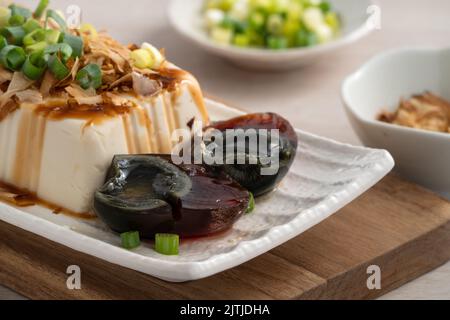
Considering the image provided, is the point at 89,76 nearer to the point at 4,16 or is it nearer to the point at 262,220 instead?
the point at 4,16

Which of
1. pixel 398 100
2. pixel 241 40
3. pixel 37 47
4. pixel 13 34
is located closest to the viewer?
Answer: pixel 37 47

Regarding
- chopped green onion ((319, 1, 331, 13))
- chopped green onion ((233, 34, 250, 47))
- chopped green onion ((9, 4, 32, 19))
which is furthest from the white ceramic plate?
chopped green onion ((319, 1, 331, 13))

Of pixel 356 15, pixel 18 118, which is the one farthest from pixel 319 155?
pixel 356 15

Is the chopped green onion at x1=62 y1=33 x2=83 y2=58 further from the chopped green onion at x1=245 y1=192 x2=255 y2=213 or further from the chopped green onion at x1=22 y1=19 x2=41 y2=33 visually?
the chopped green onion at x1=245 y1=192 x2=255 y2=213

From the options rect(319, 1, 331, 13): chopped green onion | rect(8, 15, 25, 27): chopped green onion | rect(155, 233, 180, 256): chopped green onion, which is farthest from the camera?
rect(319, 1, 331, 13): chopped green onion

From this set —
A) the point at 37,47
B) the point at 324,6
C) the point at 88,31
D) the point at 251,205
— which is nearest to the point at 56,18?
the point at 88,31
